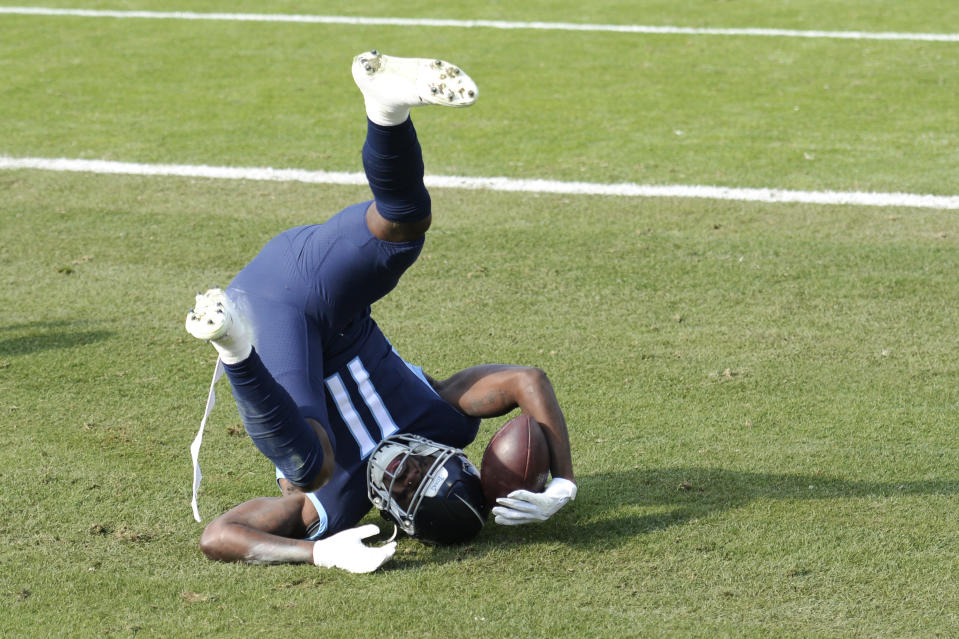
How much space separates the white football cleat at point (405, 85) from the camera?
3736mm

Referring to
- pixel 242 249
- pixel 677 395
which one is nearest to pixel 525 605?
pixel 677 395

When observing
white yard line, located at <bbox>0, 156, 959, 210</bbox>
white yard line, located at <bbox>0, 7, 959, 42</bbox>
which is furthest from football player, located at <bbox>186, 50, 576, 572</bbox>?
white yard line, located at <bbox>0, 7, 959, 42</bbox>

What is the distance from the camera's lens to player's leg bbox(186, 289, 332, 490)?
3.61m

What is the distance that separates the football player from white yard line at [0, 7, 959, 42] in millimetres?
9908

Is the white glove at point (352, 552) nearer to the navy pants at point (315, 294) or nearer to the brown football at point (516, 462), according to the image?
the navy pants at point (315, 294)

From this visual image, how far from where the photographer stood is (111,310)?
22.6ft

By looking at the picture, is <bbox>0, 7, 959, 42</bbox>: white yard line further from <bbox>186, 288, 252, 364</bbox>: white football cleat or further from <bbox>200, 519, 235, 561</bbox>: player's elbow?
<bbox>186, 288, 252, 364</bbox>: white football cleat

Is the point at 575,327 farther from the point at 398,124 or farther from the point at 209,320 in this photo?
the point at 209,320

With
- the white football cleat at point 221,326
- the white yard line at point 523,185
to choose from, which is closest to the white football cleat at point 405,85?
the white football cleat at point 221,326

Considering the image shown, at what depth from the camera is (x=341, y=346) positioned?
4523 millimetres

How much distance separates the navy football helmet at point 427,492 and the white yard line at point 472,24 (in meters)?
10.2

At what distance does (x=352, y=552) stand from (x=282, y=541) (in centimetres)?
29

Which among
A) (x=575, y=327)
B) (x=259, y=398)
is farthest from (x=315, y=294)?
(x=575, y=327)

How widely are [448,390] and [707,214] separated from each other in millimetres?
3972
